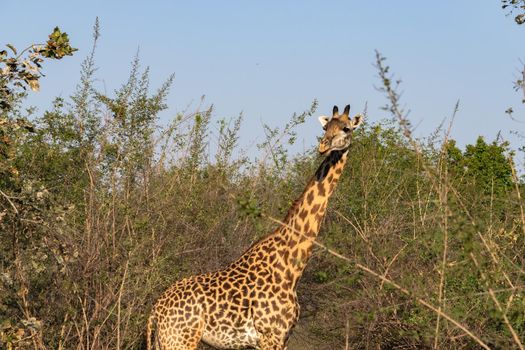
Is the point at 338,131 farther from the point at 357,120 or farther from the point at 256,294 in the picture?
the point at 256,294

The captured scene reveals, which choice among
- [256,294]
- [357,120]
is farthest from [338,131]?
[256,294]

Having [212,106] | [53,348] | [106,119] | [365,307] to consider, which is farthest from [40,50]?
[212,106]

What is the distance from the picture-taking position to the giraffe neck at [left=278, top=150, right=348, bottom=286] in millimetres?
9109

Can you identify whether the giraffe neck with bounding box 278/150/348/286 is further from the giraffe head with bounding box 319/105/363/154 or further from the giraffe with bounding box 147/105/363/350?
the giraffe head with bounding box 319/105/363/154

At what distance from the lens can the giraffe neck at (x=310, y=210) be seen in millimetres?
9109

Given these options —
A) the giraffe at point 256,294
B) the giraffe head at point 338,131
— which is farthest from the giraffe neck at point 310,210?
the giraffe head at point 338,131

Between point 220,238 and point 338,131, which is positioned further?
point 220,238

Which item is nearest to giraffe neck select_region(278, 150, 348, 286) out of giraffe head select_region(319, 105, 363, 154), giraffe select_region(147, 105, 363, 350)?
giraffe select_region(147, 105, 363, 350)

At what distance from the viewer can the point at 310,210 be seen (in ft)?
30.0

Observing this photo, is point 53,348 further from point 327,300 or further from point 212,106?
point 212,106

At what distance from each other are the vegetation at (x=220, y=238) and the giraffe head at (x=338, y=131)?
28.8 inches

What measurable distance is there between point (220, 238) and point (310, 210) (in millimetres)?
3142

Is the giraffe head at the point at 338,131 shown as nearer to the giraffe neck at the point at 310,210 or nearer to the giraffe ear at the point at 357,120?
the giraffe ear at the point at 357,120

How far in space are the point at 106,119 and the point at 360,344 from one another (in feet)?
12.2
